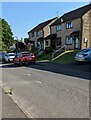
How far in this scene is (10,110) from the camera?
746 centimetres

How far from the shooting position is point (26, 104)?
8.58 meters

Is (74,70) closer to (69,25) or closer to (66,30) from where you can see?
(69,25)

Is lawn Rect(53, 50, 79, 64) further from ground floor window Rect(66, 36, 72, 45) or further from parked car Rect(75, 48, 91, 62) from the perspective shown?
ground floor window Rect(66, 36, 72, 45)

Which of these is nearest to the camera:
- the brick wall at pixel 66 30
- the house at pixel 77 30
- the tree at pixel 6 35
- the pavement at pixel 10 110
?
the pavement at pixel 10 110

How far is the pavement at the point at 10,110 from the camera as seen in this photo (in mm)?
6879

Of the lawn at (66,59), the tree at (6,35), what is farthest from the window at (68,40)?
the tree at (6,35)

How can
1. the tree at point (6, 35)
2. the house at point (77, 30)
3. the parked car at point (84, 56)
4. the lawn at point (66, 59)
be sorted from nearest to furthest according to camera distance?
the parked car at point (84, 56) < the lawn at point (66, 59) < the house at point (77, 30) < the tree at point (6, 35)

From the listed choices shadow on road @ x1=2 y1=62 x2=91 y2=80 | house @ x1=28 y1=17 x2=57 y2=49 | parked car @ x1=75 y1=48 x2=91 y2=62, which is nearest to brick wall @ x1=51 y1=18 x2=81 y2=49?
house @ x1=28 y1=17 x2=57 y2=49

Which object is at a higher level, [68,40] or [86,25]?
[86,25]

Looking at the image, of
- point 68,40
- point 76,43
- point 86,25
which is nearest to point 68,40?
point 68,40

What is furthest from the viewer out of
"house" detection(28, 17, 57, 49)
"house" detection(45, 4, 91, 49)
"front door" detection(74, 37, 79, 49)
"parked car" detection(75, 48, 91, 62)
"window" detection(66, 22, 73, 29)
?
"house" detection(28, 17, 57, 49)

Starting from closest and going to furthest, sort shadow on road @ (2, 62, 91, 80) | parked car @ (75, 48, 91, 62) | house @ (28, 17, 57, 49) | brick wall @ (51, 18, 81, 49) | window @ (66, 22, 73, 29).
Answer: shadow on road @ (2, 62, 91, 80) → parked car @ (75, 48, 91, 62) → brick wall @ (51, 18, 81, 49) → window @ (66, 22, 73, 29) → house @ (28, 17, 57, 49)

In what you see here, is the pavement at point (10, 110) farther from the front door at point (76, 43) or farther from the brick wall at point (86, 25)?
the front door at point (76, 43)

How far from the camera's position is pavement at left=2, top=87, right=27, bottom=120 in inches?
271
